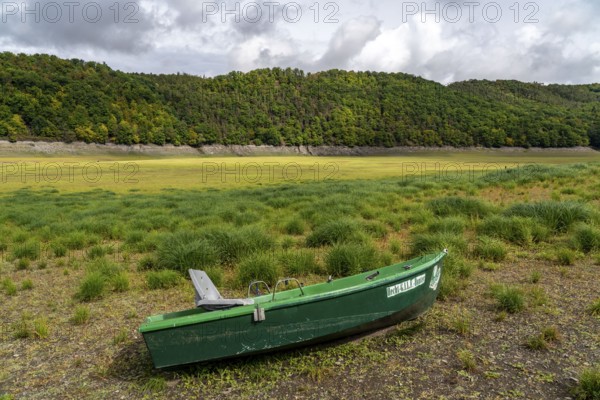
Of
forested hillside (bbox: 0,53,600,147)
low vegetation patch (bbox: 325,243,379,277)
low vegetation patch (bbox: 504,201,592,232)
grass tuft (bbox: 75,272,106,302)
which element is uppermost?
forested hillside (bbox: 0,53,600,147)

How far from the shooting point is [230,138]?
Answer: 165 m

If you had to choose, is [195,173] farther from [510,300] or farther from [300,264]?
[510,300]

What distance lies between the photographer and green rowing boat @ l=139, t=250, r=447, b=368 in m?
4.97

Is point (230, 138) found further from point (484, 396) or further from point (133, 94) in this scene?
point (484, 396)

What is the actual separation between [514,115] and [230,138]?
432 ft

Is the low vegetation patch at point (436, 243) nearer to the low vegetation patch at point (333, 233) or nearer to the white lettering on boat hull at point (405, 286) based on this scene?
the low vegetation patch at point (333, 233)

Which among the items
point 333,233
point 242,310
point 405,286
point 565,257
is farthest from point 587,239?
point 242,310

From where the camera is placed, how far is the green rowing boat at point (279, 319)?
196 inches

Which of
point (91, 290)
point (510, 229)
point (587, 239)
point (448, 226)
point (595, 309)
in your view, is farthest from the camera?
point (448, 226)

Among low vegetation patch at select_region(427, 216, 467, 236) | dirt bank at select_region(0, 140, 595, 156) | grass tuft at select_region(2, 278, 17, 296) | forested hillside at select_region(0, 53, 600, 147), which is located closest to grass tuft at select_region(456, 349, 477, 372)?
low vegetation patch at select_region(427, 216, 467, 236)

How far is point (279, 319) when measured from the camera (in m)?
5.22

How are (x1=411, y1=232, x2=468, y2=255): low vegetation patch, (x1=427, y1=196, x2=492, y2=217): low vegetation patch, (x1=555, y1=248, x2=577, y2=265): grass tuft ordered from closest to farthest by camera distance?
1. (x1=555, y1=248, x2=577, y2=265): grass tuft
2. (x1=411, y1=232, x2=468, y2=255): low vegetation patch
3. (x1=427, y1=196, x2=492, y2=217): low vegetation patch

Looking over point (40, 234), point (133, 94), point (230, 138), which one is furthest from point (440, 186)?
point (133, 94)

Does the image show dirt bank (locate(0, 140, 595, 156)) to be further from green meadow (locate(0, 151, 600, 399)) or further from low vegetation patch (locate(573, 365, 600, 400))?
low vegetation patch (locate(573, 365, 600, 400))
